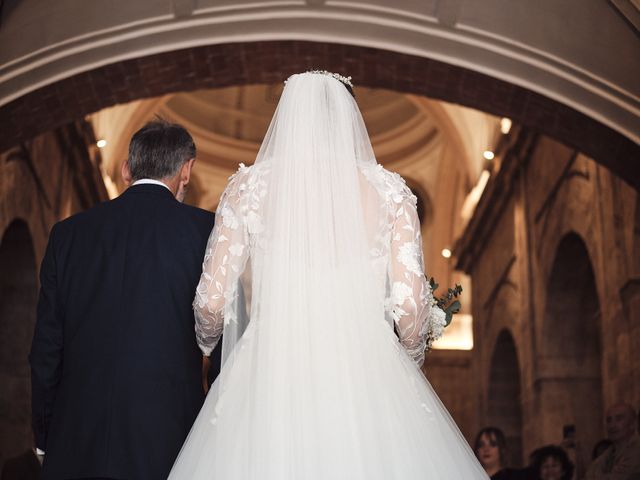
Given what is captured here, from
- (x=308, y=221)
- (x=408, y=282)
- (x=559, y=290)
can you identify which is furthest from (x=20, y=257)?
(x=408, y=282)

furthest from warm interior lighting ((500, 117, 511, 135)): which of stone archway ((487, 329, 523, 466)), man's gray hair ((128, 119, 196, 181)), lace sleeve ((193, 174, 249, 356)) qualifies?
lace sleeve ((193, 174, 249, 356))

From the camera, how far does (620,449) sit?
8219mm

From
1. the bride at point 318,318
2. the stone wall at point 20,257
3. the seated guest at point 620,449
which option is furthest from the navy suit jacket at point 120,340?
the stone wall at point 20,257

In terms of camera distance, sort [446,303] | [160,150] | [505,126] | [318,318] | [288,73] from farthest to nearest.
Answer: [505,126]
[288,73]
[446,303]
[160,150]
[318,318]

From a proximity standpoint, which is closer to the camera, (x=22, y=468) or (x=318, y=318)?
(x=318, y=318)

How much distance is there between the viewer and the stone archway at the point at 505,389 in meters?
17.4

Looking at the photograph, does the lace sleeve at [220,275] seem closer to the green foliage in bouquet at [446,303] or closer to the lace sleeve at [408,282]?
the lace sleeve at [408,282]

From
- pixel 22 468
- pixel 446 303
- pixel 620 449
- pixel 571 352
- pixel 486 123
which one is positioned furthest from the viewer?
pixel 486 123

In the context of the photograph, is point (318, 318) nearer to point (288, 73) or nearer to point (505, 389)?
point (288, 73)

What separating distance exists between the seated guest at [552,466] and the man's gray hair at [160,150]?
541 centimetres

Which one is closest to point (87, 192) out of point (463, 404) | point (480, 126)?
point (480, 126)

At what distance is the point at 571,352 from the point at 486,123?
529cm

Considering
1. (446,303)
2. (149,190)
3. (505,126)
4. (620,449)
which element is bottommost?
(620,449)

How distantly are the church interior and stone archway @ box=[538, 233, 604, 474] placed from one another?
21 millimetres
